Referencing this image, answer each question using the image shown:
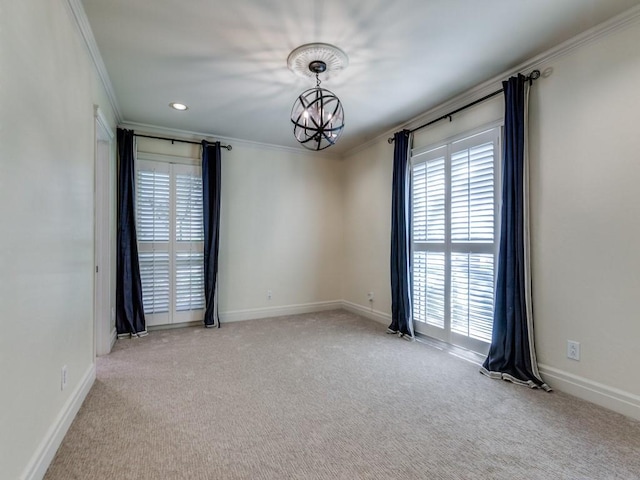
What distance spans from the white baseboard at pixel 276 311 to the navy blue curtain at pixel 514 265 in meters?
2.94

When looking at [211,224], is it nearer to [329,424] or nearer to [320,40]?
[320,40]

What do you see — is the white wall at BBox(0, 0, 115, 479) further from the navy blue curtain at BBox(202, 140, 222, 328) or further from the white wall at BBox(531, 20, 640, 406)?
the white wall at BBox(531, 20, 640, 406)

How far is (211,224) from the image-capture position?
4.45 m

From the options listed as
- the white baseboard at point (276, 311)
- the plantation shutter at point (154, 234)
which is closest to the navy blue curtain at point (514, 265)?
the white baseboard at point (276, 311)

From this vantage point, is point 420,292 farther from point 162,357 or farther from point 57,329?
point 57,329

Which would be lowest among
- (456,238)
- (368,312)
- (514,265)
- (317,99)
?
(368,312)

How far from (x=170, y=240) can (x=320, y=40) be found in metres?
3.18

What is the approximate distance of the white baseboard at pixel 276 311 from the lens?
15.4ft

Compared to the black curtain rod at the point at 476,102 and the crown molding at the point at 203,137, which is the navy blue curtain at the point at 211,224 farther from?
the black curtain rod at the point at 476,102

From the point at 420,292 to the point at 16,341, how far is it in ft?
11.7

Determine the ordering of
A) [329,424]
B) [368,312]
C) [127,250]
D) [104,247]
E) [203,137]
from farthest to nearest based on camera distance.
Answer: [368,312] → [203,137] → [127,250] → [104,247] → [329,424]

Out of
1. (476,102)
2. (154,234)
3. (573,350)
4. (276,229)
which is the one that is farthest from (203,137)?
(573,350)

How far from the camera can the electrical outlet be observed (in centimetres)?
244

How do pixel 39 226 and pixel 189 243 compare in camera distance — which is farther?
pixel 189 243
